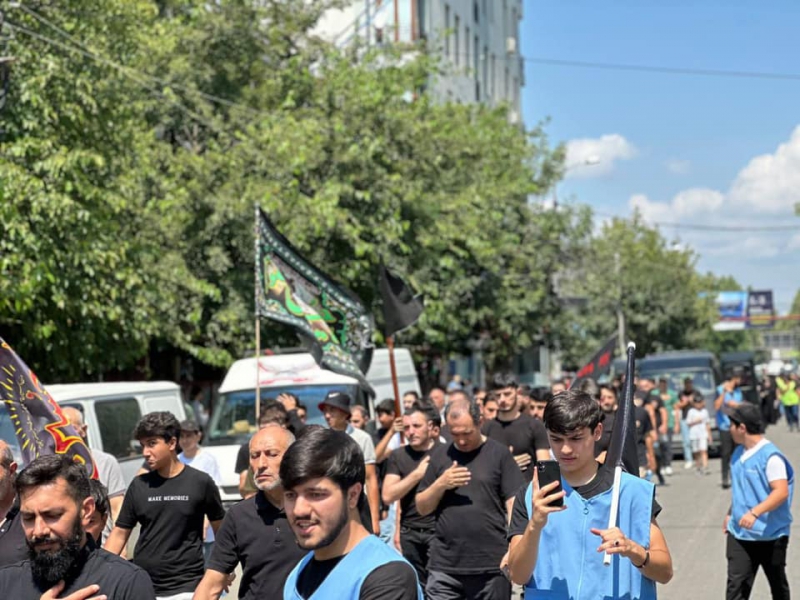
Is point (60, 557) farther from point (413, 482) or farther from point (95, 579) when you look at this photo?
point (413, 482)

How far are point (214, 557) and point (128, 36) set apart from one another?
48.3 feet

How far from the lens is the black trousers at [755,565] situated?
8266 mm

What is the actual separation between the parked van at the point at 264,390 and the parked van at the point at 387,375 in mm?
540

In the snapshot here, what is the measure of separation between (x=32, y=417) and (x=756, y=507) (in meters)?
4.53

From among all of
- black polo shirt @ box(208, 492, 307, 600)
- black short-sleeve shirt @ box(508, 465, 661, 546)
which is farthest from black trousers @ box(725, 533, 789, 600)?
black short-sleeve shirt @ box(508, 465, 661, 546)

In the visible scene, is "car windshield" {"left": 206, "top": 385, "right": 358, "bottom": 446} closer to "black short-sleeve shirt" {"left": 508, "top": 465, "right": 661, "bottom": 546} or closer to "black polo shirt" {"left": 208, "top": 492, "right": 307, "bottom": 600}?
"black polo shirt" {"left": 208, "top": 492, "right": 307, "bottom": 600}

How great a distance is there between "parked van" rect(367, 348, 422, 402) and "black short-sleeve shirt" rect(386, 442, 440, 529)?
22.6ft

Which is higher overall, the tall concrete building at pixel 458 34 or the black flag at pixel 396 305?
the tall concrete building at pixel 458 34

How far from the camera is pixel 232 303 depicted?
23109mm

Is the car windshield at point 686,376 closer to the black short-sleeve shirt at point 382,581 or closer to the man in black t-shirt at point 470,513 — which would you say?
the man in black t-shirt at point 470,513

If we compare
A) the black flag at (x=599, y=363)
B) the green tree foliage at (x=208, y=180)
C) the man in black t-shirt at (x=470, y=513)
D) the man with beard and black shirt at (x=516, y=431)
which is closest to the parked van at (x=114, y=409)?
the green tree foliage at (x=208, y=180)

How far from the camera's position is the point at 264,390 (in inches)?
619

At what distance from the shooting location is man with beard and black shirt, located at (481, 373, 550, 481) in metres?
9.98

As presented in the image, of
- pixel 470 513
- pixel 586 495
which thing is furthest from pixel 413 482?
pixel 586 495
